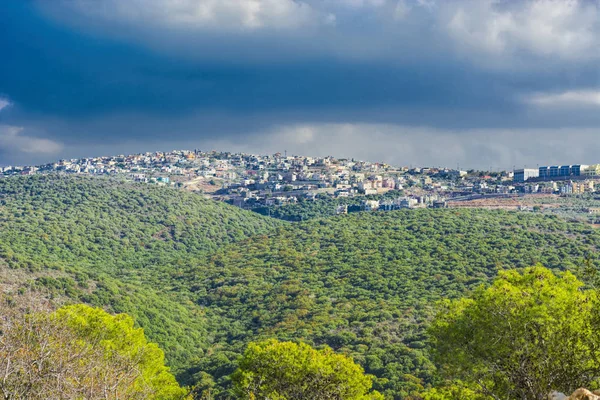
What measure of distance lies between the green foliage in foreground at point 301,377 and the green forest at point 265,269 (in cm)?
76

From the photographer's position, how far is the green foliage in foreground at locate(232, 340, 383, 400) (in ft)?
68.2

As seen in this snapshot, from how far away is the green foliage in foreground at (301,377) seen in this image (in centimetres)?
2078

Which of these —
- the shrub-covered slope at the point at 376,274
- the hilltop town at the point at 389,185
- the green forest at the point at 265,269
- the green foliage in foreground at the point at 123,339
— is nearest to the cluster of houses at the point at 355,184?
the hilltop town at the point at 389,185

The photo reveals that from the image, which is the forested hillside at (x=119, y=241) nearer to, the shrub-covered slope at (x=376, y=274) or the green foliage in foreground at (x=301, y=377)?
the shrub-covered slope at (x=376, y=274)

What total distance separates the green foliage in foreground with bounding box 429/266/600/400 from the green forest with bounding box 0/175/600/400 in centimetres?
122

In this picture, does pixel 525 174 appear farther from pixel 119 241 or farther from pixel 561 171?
pixel 119 241

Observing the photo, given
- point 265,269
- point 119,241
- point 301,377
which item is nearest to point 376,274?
point 265,269

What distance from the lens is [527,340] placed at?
1552 centimetres

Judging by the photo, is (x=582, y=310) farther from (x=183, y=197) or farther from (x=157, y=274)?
(x=183, y=197)

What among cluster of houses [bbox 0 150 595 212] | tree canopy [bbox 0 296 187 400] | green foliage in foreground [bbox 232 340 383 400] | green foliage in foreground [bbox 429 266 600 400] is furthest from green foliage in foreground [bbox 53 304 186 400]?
cluster of houses [bbox 0 150 595 212]

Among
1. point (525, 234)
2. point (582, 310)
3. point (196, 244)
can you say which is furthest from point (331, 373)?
point (196, 244)

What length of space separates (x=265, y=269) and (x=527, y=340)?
5456 centimetres

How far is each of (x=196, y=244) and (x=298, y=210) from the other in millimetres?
41500

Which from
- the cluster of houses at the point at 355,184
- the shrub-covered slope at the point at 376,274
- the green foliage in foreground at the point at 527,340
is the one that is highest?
the cluster of houses at the point at 355,184
